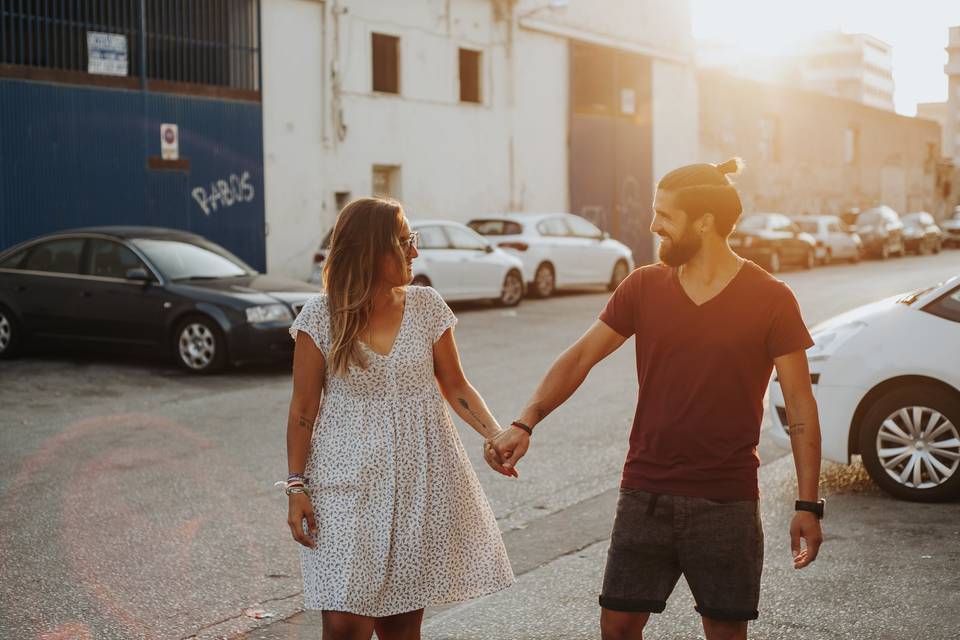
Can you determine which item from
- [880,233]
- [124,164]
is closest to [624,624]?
[124,164]

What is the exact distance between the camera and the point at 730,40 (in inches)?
4028

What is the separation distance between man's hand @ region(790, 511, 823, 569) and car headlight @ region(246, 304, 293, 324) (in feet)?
30.5

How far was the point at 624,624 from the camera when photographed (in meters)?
3.18

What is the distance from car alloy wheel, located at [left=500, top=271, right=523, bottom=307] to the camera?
793 inches

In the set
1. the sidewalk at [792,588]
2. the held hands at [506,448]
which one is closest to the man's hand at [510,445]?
the held hands at [506,448]

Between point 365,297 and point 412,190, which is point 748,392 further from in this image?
point 412,190

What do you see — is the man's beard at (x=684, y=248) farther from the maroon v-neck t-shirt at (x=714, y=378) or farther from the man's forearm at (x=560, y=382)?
the man's forearm at (x=560, y=382)

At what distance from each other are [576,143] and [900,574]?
81.9 ft

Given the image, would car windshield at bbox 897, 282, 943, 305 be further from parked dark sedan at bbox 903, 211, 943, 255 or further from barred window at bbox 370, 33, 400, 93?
parked dark sedan at bbox 903, 211, 943, 255

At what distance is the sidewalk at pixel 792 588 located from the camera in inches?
181

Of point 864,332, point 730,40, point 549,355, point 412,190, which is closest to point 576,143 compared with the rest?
point 412,190

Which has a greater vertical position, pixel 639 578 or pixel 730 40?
pixel 730 40

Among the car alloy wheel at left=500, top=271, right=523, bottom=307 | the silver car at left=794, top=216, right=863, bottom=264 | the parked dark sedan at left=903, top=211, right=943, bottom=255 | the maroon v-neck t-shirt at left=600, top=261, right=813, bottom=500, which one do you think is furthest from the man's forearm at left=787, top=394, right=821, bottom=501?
the parked dark sedan at left=903, top=211, right=943, bottom=255

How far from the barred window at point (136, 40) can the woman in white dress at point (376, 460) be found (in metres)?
16.1
